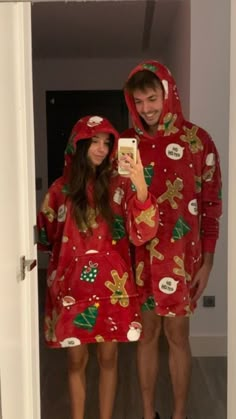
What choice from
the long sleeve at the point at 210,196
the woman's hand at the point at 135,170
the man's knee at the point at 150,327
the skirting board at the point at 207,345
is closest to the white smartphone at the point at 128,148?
the woman's hand at the point at 135,170

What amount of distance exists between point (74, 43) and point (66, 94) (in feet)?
2.46

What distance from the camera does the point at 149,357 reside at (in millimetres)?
1946

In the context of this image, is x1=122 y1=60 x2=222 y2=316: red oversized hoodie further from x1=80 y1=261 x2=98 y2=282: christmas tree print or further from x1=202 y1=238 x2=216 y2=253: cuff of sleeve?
x1=80 y1=261 x2=98 y2=282: christmas tree print

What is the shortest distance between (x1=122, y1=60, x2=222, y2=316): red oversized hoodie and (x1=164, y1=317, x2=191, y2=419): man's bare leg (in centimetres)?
9

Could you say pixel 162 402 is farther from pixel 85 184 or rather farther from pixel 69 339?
pixel 85 184

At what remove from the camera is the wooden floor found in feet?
7.34

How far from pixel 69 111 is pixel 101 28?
1313mm

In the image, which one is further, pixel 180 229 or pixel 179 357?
pixel 179 357

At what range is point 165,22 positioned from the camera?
3.44m

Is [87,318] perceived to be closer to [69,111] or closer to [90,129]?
[90,129]

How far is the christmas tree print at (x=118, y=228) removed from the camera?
1.76m

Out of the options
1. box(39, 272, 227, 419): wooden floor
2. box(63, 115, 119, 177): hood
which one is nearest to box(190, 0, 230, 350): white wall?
box(39, 272, 227, 419): wooden floor

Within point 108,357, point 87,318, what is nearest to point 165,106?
point 87,318

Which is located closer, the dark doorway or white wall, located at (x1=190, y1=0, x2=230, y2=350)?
white wall, located at (x1=190, y1=0, x2=230, y2=350)
